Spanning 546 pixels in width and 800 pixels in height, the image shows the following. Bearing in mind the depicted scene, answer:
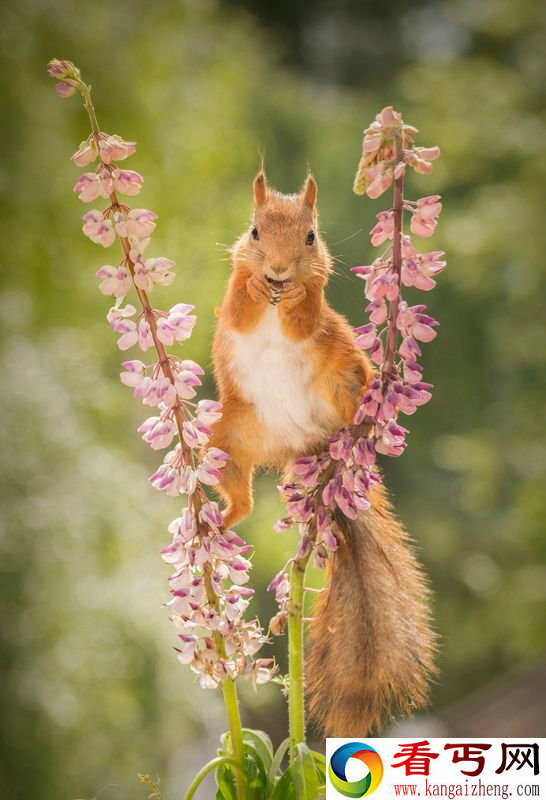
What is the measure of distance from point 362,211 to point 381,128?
43.3 inches

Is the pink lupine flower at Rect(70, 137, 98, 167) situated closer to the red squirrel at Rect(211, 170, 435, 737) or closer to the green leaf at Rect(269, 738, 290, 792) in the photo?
the red squirrel at Rect(211, 170, 435, 737)

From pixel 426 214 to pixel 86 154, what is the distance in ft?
0.61

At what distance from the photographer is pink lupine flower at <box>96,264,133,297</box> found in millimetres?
510

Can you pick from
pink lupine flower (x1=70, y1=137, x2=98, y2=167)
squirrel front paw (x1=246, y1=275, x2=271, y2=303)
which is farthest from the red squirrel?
pink lupine flower (x1=70, y1=137, x2=98, y2=167)

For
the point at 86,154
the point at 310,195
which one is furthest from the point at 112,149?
the point at 310,195

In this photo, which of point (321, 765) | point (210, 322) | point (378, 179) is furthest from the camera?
point (210, 322)

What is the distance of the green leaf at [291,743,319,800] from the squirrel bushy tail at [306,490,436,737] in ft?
0.15

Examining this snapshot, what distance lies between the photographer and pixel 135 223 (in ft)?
1.65

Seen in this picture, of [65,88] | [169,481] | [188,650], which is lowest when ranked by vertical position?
[188,650]

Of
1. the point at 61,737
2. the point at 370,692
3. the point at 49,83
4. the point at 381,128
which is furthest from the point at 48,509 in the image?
the point at 381,128

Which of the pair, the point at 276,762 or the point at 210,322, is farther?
the point at 210,322

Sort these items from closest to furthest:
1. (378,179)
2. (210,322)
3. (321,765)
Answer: (378,179) < (321,765) < (210,322)

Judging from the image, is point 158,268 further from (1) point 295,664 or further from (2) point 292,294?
(1) point 295,664

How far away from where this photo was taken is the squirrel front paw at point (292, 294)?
54cm
